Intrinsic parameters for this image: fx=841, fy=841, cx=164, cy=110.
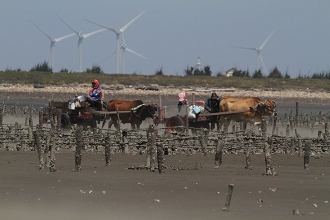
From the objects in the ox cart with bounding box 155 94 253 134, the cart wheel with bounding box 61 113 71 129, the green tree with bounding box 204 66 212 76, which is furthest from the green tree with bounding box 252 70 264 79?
the ox cart with bounding box 155 94 253 134

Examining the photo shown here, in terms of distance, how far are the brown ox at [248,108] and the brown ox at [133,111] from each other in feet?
7.63

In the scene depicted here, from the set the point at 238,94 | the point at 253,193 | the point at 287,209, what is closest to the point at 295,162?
the point at 253,193

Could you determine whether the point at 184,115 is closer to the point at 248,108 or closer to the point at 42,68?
the point at 248,108

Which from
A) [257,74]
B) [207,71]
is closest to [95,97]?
[257,74]

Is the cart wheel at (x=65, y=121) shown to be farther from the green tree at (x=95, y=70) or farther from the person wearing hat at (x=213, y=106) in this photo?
the green tree at (x=95, y=70)

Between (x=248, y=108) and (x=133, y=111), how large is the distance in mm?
3698

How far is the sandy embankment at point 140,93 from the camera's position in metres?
61.1

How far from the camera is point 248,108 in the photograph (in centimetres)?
2705

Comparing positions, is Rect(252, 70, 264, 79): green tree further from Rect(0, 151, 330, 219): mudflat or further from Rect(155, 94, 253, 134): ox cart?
Rect(0, 151, 330, 219): mudflat

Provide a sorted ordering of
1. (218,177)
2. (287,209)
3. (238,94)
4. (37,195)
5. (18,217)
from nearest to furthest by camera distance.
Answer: (18,217)
(287,209)
(37,195)
(218,177)
(238,94)

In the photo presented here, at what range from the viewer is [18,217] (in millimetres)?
11445

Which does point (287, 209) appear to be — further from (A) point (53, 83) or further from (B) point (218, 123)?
(A) point (53, 83)

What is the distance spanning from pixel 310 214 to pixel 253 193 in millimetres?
2067

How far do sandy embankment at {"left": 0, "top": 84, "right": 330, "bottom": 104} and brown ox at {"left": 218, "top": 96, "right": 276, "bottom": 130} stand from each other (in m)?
31.4
